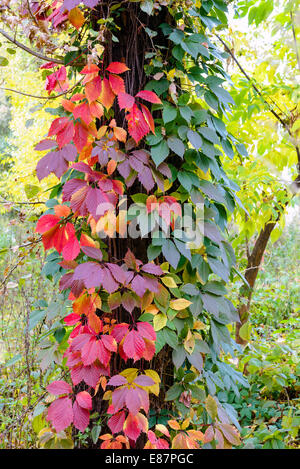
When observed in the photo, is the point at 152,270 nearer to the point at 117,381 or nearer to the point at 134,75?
A: the point at 117,381

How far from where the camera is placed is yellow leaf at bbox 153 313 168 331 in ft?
3.49

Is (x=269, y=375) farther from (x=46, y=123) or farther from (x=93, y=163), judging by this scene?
(x=46, y=123)

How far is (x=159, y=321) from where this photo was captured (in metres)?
1.07

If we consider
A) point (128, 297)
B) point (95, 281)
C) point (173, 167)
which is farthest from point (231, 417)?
point (173, 167)

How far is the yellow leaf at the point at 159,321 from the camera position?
41.8 inches

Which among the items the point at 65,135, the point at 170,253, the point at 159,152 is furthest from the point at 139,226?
the point at 65,135

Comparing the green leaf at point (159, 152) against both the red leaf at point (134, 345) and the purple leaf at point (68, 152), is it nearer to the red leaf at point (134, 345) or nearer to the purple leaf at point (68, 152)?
the purple leaf at point (68, 152)

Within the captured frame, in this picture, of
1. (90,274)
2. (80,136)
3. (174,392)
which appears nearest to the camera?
(90,274)

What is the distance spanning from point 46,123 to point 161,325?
275cm

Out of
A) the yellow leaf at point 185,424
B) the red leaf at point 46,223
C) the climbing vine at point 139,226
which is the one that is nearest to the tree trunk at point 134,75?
the climbing vine at point 139,226

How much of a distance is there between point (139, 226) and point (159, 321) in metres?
0.28

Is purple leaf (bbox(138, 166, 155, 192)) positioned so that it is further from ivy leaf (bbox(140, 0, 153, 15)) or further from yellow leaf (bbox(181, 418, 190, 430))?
yellow leaf (bbox(181, 418, 190, 430))

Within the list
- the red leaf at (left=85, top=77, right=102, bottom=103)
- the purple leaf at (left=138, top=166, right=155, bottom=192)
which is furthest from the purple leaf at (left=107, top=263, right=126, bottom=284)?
the red leaf at (left=85, top=77, right=102, bottom=103)

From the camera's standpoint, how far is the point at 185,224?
1.11m
